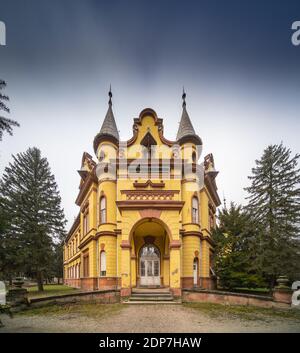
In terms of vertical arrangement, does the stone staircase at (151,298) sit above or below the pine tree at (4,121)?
below

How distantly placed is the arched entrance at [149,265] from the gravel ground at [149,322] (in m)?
8.09

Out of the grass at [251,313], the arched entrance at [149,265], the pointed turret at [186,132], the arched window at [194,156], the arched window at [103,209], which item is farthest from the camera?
the pointed turret at [186,132]

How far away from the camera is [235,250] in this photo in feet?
62.1

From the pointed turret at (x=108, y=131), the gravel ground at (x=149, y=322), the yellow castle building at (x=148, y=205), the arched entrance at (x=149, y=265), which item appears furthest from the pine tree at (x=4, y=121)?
the arched entrance at (x=149, y=265)

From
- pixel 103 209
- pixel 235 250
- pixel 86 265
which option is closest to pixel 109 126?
pixel 103 209

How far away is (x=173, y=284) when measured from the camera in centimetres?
1488

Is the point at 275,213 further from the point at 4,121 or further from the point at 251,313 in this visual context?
the point at 4,121

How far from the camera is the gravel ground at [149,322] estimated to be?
313 inches

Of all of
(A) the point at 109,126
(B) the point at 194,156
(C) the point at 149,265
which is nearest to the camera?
(C) the point at 149,265

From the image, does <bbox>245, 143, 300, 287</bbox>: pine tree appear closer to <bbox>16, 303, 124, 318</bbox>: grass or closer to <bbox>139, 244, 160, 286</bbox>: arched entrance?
<bbox>139, 244, 160, 286</bbox>: arched entrance

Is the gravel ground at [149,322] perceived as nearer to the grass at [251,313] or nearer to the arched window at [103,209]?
the grass at [251,313]

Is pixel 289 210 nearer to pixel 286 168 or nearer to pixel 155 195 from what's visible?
pixel 286 168

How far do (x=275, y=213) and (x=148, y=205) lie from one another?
31.0 ft
